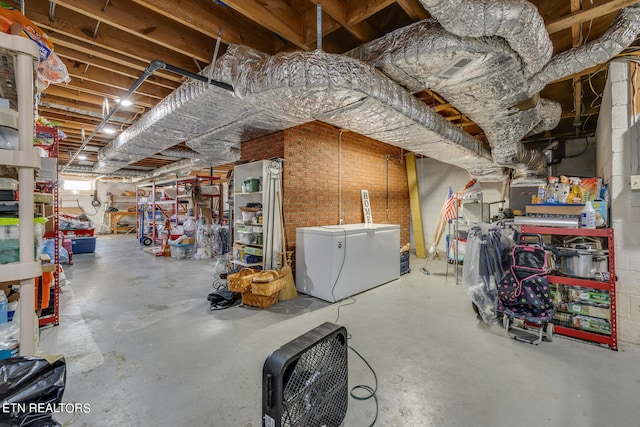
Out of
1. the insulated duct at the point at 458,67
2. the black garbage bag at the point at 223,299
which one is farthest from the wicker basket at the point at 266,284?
the insulated duct at the point at 458,67

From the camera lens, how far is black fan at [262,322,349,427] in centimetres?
118

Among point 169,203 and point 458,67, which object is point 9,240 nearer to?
point 458,67

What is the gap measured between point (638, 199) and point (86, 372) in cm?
507

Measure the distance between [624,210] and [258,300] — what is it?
13.2ft

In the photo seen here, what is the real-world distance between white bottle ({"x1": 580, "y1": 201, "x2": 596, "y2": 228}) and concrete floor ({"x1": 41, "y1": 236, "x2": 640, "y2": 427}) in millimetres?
1161

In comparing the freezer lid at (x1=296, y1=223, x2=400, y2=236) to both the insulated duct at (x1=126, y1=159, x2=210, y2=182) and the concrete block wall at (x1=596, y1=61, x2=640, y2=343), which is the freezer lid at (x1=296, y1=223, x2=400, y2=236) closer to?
the concrete block wall at (x1=596, y1=61, x2=640, y2=343)

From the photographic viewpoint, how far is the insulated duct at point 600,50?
2.05 metres

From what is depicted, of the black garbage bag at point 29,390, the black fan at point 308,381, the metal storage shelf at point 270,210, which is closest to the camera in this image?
the black garbage bag at point 29,390

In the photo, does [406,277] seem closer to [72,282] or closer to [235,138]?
[235,138]

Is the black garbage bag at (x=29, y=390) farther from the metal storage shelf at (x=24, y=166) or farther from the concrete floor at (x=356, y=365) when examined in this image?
the concrete floor at (x=356, y=365)

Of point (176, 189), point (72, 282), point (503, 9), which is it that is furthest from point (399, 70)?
point (176, 189)

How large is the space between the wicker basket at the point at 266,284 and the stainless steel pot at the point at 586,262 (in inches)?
123

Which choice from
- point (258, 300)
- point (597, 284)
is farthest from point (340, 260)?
point (597, 284)

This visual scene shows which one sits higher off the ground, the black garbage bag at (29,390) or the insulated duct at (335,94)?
the insulated duct at (335,94)
